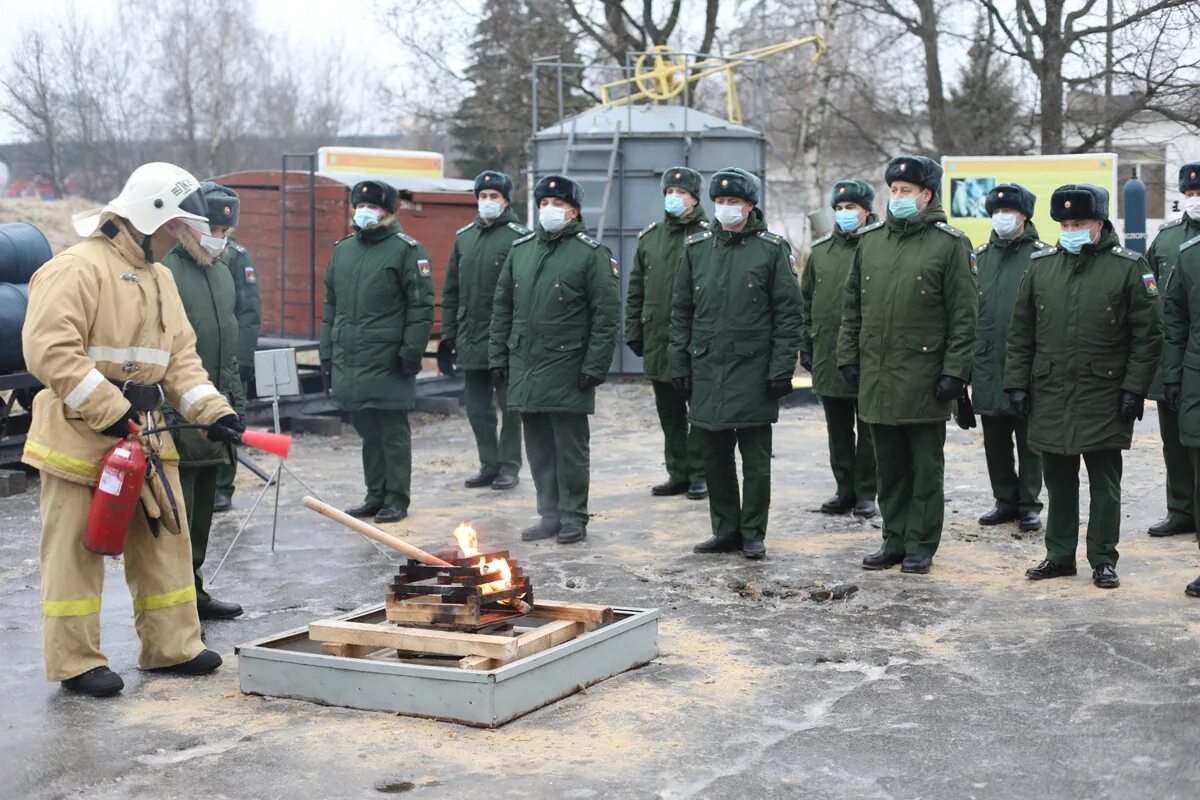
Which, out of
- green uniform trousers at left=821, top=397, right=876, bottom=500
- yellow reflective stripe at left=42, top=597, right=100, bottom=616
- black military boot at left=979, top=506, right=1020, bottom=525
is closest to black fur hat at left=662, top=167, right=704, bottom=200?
green uniform trousers at left=821, top=397, right=876, bottom=500

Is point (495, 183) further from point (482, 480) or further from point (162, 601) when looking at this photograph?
point (162, 601)

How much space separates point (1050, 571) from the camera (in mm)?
7898

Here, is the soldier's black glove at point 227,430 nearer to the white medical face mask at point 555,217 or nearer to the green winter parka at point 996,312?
the white medical face mask at point 555,217

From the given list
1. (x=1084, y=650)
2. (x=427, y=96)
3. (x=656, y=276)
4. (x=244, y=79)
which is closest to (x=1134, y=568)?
(x=1084, y=650)

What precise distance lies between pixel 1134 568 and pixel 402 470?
467 cm

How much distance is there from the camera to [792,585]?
7.86 meters

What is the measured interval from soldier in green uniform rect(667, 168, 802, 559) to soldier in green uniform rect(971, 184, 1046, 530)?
164 centimetres

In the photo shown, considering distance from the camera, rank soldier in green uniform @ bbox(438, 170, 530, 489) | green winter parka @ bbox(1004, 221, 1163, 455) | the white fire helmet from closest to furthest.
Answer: the white fire helmet, green winter parka @ bbox(1004, 221, 1163, 455), soldier in green uniform @ bbox(438, 170, 530, 489)

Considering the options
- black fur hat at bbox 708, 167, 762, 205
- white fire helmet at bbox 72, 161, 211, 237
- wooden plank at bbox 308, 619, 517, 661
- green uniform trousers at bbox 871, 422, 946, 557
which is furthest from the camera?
black fur hat at bbox 708, 167, 762, 205

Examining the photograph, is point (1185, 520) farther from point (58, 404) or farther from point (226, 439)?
point (58, 404)

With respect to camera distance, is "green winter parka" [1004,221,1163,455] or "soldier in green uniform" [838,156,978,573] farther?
"soldier in green uniform" [838,156,978,573]

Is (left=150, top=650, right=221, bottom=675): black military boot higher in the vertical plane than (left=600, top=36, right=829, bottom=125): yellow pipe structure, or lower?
lower

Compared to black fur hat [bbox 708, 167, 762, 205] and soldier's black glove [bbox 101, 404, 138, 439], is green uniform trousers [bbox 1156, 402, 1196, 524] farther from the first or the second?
soldier's black glove [bbox 101, 404, 138, 439]

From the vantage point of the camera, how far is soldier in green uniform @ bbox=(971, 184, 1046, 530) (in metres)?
9.27
